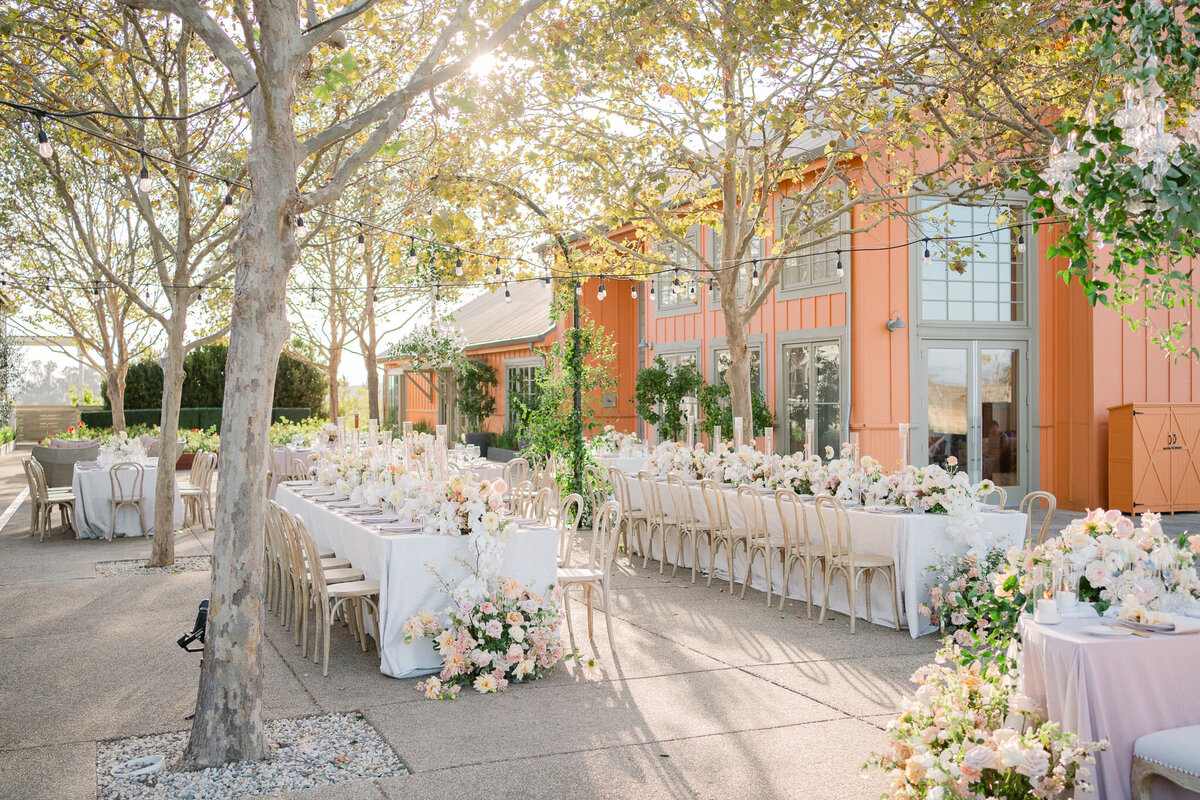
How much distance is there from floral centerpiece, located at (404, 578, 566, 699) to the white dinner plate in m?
3.12

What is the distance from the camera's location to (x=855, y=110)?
8812mm

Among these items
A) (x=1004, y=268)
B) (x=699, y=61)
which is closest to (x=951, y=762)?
(x=699, y=61)

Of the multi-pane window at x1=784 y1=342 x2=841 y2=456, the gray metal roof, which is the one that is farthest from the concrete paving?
the gray metal roof

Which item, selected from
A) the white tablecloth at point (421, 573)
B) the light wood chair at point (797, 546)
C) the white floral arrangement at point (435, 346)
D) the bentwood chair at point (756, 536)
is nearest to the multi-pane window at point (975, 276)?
the bentwood chair at point (756, 536)

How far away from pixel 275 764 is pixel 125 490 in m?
9.27

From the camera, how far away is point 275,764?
4.35 meters

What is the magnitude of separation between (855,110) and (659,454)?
419cm

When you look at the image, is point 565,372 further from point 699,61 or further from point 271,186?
point 271,186

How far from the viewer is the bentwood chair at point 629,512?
10398 mm

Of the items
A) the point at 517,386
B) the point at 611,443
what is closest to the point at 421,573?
the point at 611,443

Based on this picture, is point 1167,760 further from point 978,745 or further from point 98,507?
point 98,507

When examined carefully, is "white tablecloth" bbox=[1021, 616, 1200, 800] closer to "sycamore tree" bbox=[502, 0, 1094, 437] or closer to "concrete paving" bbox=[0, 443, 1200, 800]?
"concrete paving" bbox=[0, 443, 1200, 800]

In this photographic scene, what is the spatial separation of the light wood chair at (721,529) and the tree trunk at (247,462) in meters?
5.04

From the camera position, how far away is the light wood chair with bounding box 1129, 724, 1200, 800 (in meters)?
3.08
